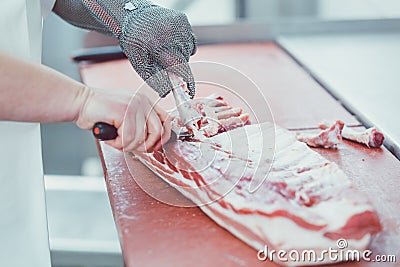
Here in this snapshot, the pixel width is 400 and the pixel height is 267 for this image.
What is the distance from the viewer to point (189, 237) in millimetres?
1068

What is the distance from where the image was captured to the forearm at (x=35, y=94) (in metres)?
0.94

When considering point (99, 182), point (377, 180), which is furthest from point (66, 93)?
point (99, 182)

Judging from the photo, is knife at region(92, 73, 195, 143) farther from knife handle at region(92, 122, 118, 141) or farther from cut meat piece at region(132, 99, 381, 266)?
knife handle at region(92, 122, 118, 141)

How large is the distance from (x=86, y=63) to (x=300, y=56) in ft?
2.15

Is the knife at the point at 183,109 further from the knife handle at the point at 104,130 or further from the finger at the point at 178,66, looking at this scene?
the knife handle at the point at 104,130

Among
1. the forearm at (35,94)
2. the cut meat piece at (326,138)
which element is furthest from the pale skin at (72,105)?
the cut meat piece at (326,138)

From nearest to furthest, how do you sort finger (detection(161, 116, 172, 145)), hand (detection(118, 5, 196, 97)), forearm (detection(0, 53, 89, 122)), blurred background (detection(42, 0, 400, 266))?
forearm (detection(0, 53, 89, 122)) < finger (detection(161, 116, 172, 145)) < hand (detection(118, 5, 196, 97)) < blurred background (detection(42, 0, 400, 266))

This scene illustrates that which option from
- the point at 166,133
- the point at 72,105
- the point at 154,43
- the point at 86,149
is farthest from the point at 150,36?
the point at 86,149

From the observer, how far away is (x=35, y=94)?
0.96 meters

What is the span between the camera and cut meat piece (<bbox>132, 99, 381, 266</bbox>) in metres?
1.00

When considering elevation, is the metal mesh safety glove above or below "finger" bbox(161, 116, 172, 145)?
above

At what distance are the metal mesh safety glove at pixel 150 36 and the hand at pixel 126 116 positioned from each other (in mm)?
286

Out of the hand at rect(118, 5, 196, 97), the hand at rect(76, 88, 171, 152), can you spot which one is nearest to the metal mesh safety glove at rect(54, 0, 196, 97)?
the hand at rect(118, 5, 196, 97)

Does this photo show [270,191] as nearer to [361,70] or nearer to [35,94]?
[35,94]
